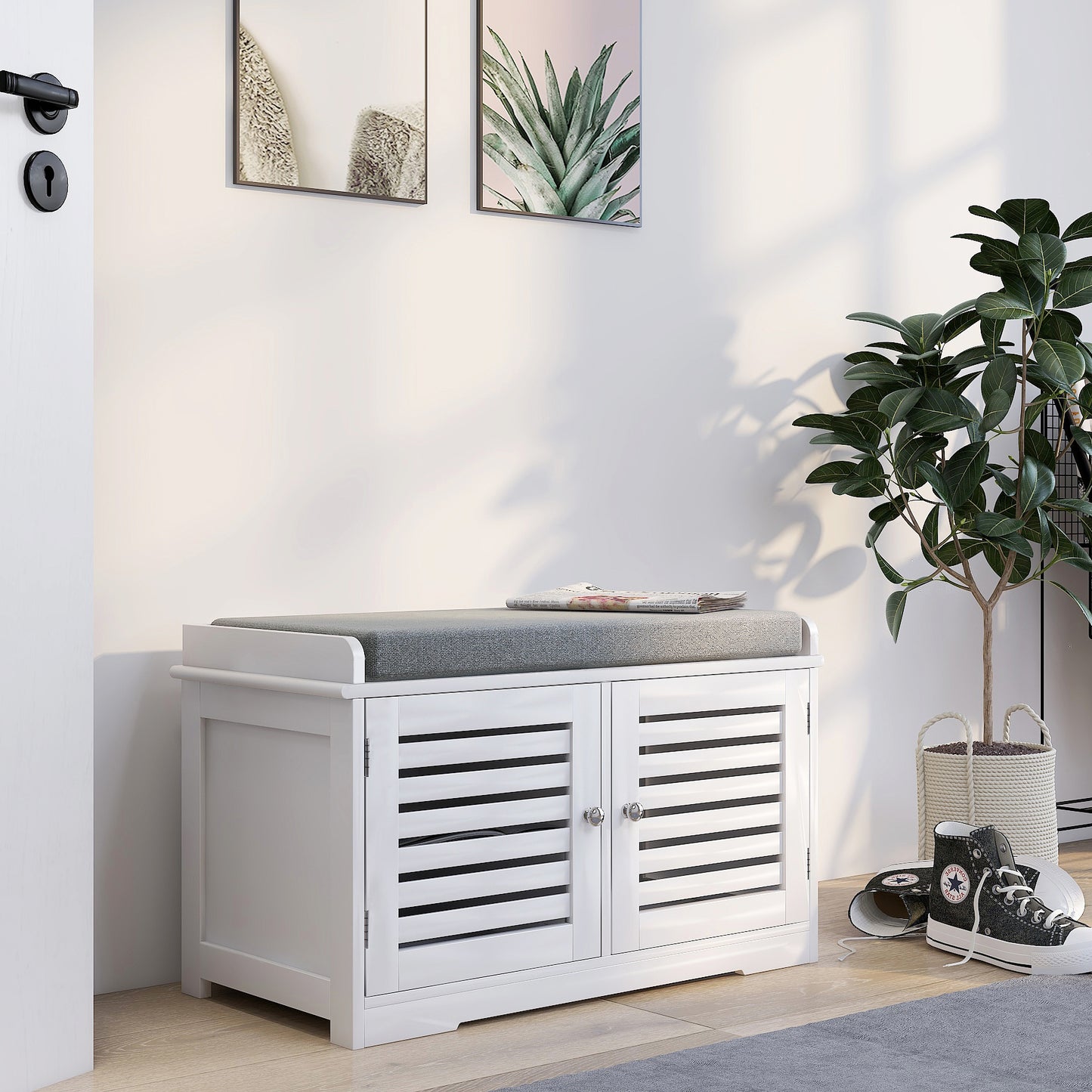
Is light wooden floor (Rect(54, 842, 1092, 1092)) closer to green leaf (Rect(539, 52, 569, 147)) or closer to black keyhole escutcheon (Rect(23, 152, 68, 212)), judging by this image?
black keyhole escutcheon (Rect(23, 152, 68, 212))

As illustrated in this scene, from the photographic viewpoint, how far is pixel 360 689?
6.57 ft

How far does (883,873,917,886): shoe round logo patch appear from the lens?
2.70 metres

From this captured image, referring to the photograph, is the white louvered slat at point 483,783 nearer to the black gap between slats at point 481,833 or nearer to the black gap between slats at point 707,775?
the black gap between slats at point 481,833

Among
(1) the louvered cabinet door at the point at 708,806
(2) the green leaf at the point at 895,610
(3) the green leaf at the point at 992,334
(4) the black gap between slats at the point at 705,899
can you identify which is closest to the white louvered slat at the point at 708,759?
(1) the louvered cabinet door at the point at 708,806

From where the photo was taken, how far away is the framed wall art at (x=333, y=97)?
2518 mm

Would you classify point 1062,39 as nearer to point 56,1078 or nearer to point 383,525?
point 383,525

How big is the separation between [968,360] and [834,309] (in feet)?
1.32

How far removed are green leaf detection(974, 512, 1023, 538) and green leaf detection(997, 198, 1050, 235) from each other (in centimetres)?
58

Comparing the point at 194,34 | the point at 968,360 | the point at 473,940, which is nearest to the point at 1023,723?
the point at 968,360

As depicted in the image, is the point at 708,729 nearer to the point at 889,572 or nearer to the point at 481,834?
the point at 481,834

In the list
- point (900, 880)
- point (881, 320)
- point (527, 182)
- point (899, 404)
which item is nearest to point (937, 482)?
point (899, 404)

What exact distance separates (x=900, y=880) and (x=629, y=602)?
0.79 metres

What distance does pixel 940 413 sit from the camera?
9.64ft

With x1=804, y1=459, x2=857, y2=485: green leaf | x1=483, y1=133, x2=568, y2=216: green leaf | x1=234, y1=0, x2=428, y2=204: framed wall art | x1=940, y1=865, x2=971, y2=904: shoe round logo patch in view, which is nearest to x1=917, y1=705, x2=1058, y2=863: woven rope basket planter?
x1=940, y1=865, x2=971, y2=904: shoe round logo patch
